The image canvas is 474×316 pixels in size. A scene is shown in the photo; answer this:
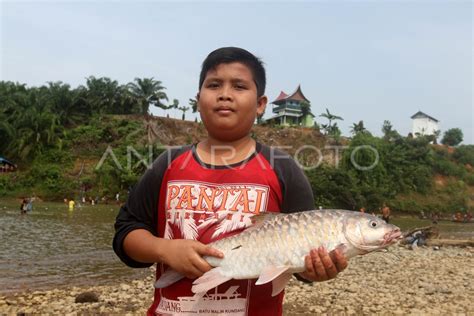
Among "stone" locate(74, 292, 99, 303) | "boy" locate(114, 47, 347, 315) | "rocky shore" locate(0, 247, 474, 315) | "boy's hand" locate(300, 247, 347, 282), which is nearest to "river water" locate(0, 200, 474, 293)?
"rocky shore" locate(0, 247, 474, 315)

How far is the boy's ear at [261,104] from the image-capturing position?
2.17 meters

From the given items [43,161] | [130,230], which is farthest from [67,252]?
[43,161]

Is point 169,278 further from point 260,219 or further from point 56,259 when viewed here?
point 56,259

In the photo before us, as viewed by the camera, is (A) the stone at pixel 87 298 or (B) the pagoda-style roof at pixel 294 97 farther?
(B) the pagoda-style roof at pixel 294 97

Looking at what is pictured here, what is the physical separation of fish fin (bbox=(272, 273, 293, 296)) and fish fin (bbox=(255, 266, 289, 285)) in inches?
2.0

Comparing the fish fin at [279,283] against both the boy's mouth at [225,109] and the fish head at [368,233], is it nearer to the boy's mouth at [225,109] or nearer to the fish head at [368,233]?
the fish head at [368,233]

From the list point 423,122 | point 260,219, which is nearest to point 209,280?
point 260,219

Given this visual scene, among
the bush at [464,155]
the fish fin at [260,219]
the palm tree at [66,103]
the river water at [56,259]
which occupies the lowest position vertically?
the river water at [56,259]

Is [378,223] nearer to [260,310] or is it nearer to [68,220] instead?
[260,310]

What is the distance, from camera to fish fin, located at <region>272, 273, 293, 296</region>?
1748mm

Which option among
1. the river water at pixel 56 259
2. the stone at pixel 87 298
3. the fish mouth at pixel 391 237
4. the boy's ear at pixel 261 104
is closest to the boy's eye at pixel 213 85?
the boy's ear at pixel 261 104

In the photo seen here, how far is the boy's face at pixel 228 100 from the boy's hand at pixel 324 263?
2.31 ft

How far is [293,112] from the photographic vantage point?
60.3 metres

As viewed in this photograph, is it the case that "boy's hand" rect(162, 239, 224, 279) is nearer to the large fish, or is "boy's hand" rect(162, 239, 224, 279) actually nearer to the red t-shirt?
the large fish
